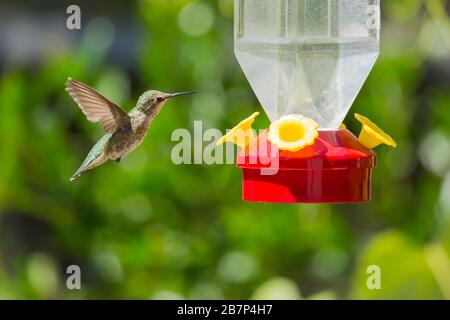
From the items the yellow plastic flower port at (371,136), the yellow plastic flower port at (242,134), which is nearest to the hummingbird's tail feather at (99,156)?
the yellow plastic flower port at (242,134)

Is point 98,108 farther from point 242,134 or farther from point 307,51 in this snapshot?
point 307,51

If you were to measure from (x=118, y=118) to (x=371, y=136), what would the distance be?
2.32ft

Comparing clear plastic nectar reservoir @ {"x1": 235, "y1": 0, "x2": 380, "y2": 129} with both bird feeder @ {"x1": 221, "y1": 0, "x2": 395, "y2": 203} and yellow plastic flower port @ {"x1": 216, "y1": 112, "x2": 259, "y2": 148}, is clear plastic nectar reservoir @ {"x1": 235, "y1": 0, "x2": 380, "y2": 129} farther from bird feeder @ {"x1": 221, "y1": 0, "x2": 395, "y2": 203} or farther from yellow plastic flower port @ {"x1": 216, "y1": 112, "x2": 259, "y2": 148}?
yellow plastic flower port @ {"x1": 216, "y1": 112, "x2": 259, "y2": 148}

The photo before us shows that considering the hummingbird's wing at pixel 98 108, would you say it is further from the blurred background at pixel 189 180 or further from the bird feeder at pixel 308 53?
the blurred background at pixel 189 180

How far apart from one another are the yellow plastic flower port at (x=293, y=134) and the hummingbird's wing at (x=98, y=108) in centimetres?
42

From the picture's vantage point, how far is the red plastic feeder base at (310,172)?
2275 millimetres

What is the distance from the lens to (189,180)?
4.12 meters

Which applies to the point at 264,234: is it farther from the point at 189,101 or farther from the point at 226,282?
the point at 189,101

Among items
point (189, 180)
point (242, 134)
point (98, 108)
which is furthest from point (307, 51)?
point (189, 180)

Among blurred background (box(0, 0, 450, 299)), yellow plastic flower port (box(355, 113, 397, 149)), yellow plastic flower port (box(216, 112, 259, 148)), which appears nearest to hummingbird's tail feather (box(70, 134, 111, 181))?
yellow plastic flower port (box(216, 112, 259, 148))

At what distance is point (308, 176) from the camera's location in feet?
7.46

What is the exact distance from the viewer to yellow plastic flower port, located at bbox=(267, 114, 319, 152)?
221cm

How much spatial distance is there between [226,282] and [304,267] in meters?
0.41
